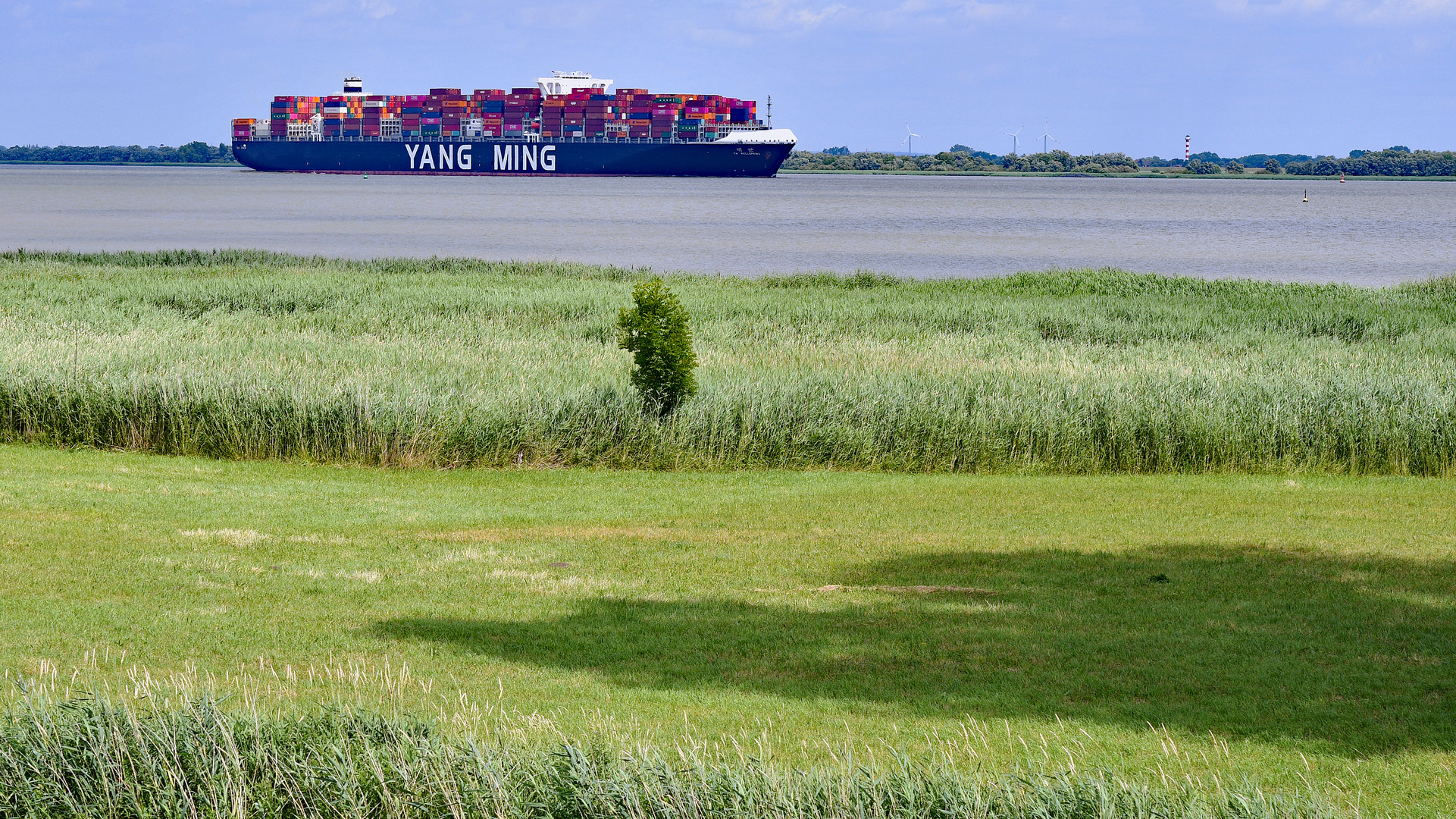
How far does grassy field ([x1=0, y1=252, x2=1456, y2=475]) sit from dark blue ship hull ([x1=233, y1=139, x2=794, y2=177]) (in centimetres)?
11977

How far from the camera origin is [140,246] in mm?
60750

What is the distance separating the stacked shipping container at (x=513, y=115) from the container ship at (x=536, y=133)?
118 millimetres

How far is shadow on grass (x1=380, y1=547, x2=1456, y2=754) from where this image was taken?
241 inches

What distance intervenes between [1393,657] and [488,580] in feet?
17.9

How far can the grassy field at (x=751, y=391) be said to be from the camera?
14.4m

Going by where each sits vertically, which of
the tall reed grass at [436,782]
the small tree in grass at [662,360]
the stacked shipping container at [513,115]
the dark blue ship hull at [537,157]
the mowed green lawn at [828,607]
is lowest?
the mowed green lawn at [828,607]

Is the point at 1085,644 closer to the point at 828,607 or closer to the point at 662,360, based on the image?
the point at 828,607

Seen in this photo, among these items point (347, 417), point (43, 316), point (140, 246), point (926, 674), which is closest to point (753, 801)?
point (926, 674)

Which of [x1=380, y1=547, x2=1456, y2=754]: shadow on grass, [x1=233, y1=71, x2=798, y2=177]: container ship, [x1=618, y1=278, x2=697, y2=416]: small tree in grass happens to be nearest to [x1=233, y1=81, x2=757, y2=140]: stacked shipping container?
[x1=233, y1=71, x2=798, y2=177]: container ship

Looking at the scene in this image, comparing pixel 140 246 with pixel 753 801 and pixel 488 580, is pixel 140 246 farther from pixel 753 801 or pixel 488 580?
pixel 753 801

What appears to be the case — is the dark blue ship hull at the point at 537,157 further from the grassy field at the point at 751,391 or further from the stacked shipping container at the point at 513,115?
the grassy field at the point at 751,391

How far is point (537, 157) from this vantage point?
490ft

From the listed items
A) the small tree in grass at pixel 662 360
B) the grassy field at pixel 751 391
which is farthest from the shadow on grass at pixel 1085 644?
the small tree in grass at pixel 662 360

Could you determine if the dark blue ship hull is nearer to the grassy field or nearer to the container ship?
the container ship
